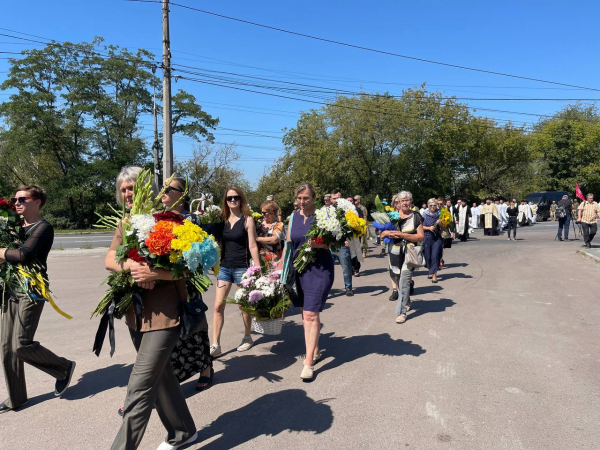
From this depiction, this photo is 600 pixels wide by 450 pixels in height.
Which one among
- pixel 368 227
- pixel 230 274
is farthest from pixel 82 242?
pixel 230 274

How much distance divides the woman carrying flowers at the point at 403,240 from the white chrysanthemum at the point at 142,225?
14.0 feet

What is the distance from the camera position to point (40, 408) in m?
3.86

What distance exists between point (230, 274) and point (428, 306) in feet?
12.5

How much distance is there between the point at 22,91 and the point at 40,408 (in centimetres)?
3700

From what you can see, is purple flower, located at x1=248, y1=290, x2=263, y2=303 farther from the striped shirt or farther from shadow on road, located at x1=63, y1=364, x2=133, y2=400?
the striped shirt

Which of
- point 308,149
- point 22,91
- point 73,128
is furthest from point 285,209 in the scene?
point 22,91

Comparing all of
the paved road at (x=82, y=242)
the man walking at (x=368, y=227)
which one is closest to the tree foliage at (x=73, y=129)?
the paved road at (x=82, y=242)

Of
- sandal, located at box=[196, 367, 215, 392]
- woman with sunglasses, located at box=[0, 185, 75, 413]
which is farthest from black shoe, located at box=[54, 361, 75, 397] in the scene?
sandal, located at box=[196, 367, 215, 392]

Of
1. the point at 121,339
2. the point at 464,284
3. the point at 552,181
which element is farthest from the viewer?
the point at 552,181

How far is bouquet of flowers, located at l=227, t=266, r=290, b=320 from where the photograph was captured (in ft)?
16.0

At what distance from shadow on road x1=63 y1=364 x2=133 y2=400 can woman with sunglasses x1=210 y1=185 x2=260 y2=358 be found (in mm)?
984

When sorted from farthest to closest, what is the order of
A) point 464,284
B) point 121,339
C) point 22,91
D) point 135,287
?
1. point 22,91
2. point 464,284
3. point 121,339
4. point 135,287

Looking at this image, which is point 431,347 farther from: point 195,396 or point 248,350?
point 195,396

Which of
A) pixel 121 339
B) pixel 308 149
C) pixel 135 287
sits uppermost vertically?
pixel 308 149
